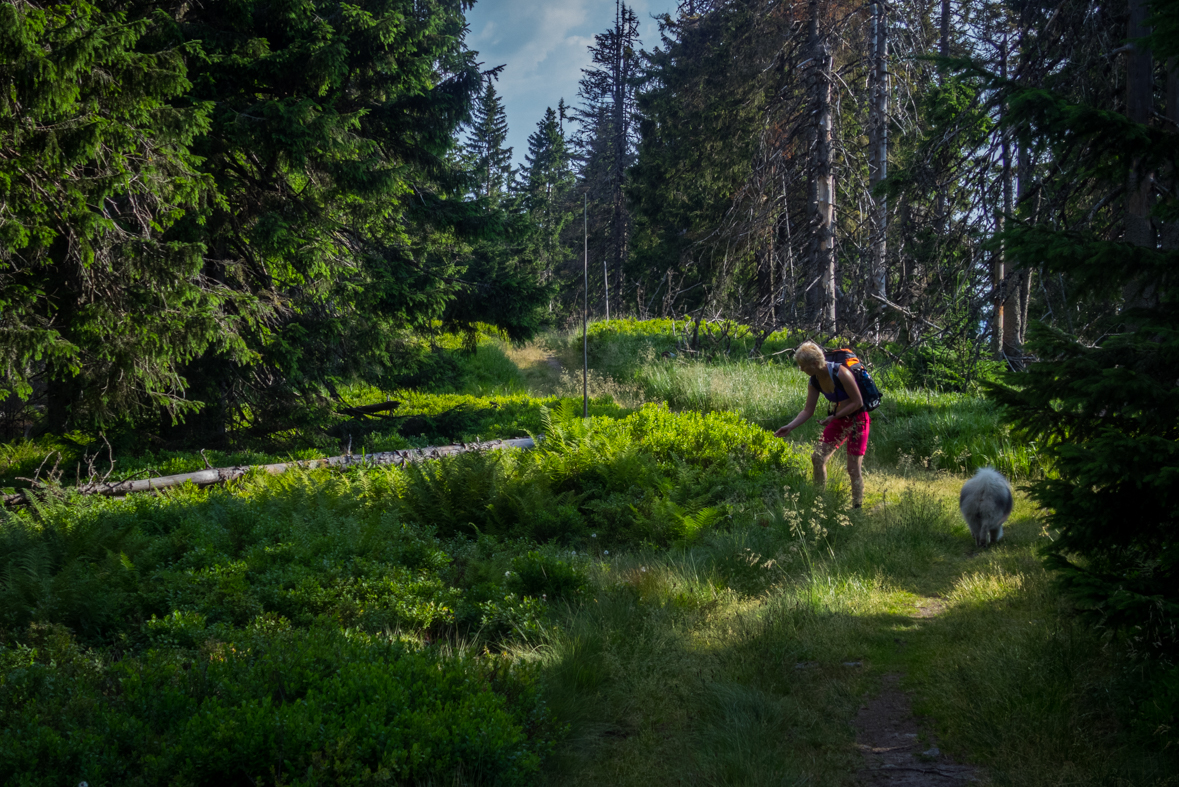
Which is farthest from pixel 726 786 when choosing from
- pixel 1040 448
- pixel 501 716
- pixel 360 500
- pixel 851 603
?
pixel 360 500

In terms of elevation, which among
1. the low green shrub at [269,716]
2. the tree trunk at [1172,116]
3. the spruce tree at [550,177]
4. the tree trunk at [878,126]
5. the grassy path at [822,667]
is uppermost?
the spruce tree at [550,177]

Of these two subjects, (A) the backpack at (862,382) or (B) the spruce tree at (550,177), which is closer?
(A) the backpack at (862,382)

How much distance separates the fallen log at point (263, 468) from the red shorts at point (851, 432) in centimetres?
413

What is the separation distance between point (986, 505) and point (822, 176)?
1026 cm

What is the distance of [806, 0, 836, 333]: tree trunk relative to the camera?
13.9m

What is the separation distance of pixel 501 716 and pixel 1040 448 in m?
3.30

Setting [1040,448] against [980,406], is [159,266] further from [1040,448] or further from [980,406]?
[980,406]

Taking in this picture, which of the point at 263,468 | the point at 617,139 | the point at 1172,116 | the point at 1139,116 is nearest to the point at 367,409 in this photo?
the point at 263,468

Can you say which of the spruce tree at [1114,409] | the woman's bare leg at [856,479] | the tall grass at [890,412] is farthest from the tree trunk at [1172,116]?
the woman's bare leg at [856,479]

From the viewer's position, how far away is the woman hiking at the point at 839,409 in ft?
21.7

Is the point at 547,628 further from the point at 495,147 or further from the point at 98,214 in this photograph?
the point at 495,147

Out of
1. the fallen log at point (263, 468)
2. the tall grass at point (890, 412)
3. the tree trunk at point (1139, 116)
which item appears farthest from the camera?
the tall grass at point (890, 412)

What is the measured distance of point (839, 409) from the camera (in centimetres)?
677

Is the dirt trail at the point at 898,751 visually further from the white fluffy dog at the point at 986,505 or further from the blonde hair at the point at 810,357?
the blonde hair at the point at 810,357
